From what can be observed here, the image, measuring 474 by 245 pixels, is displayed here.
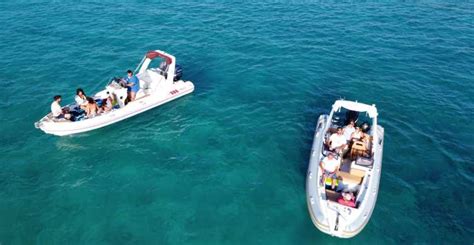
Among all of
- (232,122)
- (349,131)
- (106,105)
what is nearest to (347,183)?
(349,131)

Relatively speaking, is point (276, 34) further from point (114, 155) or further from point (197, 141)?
point (114, 155)

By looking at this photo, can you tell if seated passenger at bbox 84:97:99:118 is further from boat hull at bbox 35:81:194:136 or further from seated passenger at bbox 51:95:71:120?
seated passenger at bbox 51:95:71:120

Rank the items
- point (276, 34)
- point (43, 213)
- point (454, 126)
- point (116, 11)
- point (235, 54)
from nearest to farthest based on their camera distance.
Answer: point (43, 213) < point (454, 126) < point (235, 54) < point (276, 34) < point (116, 11)

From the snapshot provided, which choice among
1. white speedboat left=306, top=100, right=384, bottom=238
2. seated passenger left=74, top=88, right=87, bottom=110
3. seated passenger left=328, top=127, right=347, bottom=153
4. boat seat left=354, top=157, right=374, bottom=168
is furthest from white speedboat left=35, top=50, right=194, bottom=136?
boat seat left=354, top=157, right=374, bottom=168

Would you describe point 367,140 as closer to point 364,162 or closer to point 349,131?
point 349,131

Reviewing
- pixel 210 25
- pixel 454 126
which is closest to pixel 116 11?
pixel 210 25

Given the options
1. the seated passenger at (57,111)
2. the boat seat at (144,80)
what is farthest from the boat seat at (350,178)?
the seated passenger at (57,111)
